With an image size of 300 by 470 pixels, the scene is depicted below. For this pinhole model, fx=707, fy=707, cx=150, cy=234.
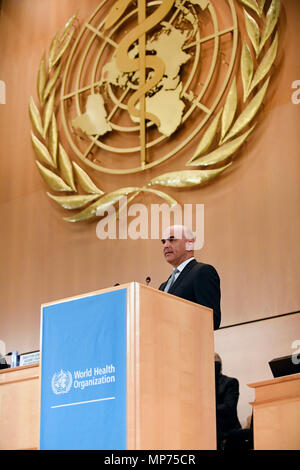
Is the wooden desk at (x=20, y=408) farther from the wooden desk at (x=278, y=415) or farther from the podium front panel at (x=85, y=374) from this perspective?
the wooden desk at (x=278, y=415)

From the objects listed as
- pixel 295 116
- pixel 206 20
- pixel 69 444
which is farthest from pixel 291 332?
pixel 206 20

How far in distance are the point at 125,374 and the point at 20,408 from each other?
3.42 ft

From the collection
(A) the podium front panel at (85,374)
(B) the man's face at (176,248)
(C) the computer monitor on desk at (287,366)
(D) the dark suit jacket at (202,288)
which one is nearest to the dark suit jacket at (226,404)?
(D) the dark suit jacket at (202,288)

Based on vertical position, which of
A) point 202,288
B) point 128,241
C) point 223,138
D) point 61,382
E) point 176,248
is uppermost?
point 223,138

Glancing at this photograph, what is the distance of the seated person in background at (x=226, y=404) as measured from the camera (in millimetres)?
3908

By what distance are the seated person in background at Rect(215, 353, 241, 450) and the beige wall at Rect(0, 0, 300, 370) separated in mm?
583

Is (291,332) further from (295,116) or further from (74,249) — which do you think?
(74,249)

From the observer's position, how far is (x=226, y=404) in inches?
157

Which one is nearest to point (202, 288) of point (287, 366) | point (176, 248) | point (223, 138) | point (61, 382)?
point (176, 248)

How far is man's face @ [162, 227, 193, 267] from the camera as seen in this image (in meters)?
4.15

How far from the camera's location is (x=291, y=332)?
436 cm

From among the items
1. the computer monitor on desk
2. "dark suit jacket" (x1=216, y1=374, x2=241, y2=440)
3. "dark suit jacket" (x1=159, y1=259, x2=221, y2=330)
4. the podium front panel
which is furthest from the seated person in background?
the podium front panel

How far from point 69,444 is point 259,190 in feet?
8.44

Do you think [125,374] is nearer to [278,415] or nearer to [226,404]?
[278,415]
